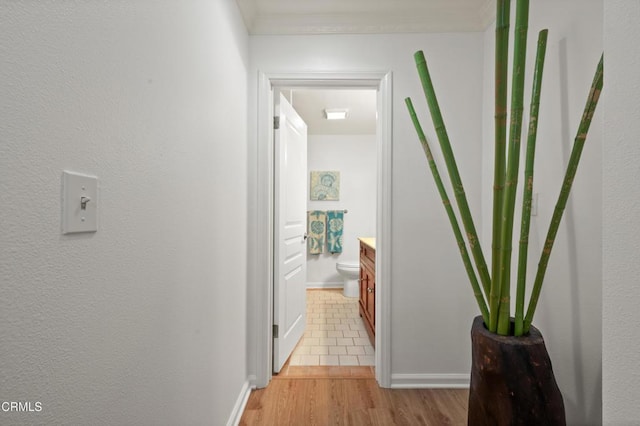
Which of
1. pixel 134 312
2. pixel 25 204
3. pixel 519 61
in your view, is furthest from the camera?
pixel 519 61

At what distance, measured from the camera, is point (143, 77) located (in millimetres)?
747

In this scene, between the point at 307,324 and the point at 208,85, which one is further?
the point at 307,324

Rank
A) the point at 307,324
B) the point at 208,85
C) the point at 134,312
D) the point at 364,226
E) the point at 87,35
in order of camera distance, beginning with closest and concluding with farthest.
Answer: the point at 87,35
the point at 134,312
the point at 208,85
the point at 307,324
the point at 364,226

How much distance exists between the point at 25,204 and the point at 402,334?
6.06 feet

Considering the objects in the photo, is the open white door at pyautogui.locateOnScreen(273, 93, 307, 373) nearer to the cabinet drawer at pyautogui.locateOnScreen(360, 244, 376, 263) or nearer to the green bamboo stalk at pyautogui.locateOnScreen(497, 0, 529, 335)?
the cabinet drawer at pyautogui.locateOnScreen(360, 244, 376, 263)

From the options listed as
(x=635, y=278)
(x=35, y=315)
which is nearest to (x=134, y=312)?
(x=35, y=315)

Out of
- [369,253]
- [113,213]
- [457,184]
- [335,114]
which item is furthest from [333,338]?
[335,114]

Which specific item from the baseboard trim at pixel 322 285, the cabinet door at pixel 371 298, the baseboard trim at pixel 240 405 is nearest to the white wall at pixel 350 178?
the baseboard trim at pixel 322 285

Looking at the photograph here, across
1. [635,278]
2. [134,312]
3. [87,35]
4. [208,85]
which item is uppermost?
[208,85]

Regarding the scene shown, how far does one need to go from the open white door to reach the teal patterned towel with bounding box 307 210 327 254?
1738mm

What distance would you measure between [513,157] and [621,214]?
21.9 inches

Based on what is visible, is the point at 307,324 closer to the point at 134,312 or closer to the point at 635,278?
the point at 134,312

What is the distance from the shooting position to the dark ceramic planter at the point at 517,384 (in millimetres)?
928

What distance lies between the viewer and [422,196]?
1809 mm
